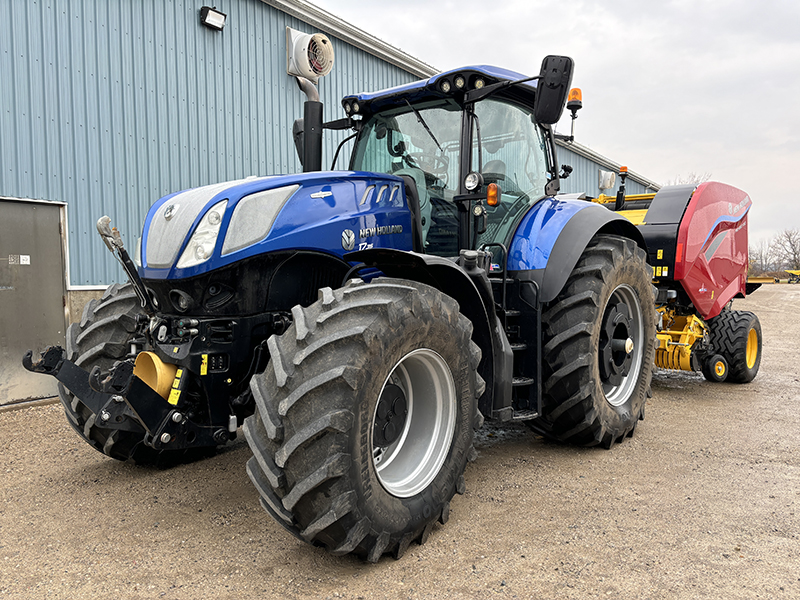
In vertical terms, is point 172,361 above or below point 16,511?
above

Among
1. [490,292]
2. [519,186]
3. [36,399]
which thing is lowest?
[36,399]

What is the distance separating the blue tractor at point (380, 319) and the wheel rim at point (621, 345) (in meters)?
0.02

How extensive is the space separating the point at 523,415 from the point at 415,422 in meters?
0.85

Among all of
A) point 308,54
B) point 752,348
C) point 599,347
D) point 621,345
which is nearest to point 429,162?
Result: point 599,347

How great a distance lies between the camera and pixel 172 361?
113 inches

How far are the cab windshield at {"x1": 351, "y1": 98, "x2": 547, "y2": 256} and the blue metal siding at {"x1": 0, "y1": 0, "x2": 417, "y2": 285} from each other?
1.43 m

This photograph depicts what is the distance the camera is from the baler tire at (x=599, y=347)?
382 cm

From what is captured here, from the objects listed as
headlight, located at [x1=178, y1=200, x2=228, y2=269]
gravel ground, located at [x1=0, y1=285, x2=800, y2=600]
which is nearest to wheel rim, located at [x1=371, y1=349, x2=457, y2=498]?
gravel ground, located at [x1=0, y1=285, x2=800, y2=600]

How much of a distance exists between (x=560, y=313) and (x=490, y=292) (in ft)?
2.59

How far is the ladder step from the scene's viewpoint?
3.54 meters

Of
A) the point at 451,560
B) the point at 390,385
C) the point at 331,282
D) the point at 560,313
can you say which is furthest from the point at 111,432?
the point at 560,313

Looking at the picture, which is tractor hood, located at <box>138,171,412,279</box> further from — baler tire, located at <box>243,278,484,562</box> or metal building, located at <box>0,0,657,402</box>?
metal building, located at <box>0,0,657,402</box>

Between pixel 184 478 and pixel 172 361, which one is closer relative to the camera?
pixel 172 361

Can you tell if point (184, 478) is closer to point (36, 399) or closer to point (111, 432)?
point (111, 432)
